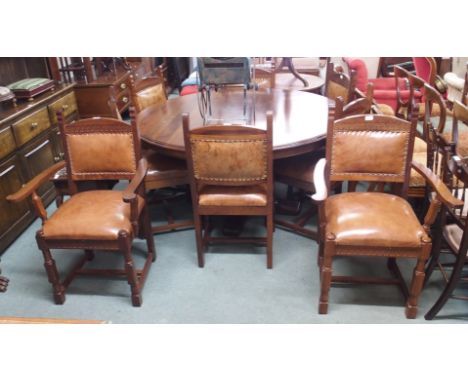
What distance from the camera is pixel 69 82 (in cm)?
356

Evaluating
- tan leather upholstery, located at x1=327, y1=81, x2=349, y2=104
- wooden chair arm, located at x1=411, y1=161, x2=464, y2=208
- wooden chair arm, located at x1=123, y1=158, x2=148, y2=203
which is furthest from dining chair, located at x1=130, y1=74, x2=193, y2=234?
wooden chair arm, located at x1=411, y1=161, x2=464, y2=208

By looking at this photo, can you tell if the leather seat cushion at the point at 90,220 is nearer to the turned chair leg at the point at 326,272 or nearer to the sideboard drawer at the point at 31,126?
the sideboard drawer at the point at 31,126

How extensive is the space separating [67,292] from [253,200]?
1.18 metres

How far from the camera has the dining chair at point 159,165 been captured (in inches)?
97.2

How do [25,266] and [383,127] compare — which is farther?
[25,266]

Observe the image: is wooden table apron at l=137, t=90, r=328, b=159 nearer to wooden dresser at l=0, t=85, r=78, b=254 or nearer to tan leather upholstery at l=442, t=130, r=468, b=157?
wooden dresser at l=0, t=85, r=78, b=254

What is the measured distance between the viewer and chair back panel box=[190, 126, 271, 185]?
6.30 feet

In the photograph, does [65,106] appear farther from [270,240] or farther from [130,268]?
[270,240]

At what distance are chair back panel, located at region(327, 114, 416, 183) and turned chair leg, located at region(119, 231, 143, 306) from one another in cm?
109

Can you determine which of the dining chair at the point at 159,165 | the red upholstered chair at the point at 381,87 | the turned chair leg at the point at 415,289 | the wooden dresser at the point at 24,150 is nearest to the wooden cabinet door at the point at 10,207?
the wooden dresser at the point at 24,150

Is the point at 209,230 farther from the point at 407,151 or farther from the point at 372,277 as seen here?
the point at 407,151

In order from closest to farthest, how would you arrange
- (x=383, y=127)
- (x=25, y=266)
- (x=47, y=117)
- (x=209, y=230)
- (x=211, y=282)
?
(x=383, y=127) → (x=211, y=282) → (x=25, y=266) → (x=209, y=230) → (x=47, y=117)

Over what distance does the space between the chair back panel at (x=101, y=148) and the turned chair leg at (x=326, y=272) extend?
110 cm

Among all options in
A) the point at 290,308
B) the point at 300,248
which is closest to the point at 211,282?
the point at 290,308
